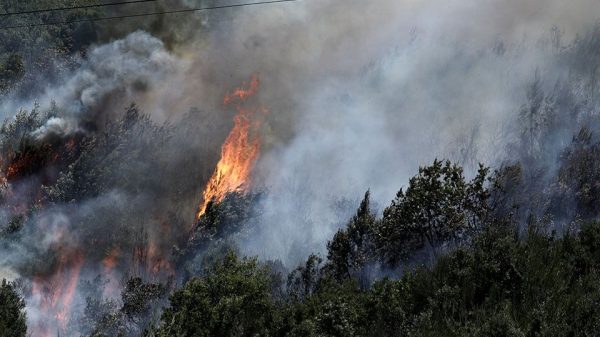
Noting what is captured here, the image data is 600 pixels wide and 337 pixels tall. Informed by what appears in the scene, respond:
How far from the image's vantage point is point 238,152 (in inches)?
6230

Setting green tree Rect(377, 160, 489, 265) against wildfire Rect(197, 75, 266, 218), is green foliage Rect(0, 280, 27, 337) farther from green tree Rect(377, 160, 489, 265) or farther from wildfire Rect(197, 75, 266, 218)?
wildfire Rect(197, 75, 266, 218)

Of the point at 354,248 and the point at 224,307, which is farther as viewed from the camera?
the point at 354,248

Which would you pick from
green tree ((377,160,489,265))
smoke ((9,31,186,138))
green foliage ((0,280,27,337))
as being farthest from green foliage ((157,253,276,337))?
smoke ((9,31,186,138))

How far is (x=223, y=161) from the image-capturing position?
156625mm

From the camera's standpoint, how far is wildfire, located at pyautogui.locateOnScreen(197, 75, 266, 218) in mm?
154375

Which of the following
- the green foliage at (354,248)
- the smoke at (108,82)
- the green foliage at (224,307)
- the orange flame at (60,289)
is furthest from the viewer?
the smoke at (108,82)

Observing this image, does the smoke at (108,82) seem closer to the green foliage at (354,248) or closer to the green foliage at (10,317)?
the green foliage at (354,248)

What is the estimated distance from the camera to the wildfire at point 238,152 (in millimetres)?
154375

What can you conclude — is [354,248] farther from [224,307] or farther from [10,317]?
[10,317]

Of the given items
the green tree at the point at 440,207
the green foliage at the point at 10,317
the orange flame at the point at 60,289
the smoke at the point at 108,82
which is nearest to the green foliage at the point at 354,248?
the green tree at the point at 440,207

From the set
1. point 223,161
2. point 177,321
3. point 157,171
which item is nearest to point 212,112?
point 223,161

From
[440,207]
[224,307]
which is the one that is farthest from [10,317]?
[440,207]

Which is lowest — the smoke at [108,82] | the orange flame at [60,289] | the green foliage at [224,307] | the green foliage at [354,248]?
the green foliage at [224,307]

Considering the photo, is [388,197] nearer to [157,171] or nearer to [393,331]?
[157,171]
